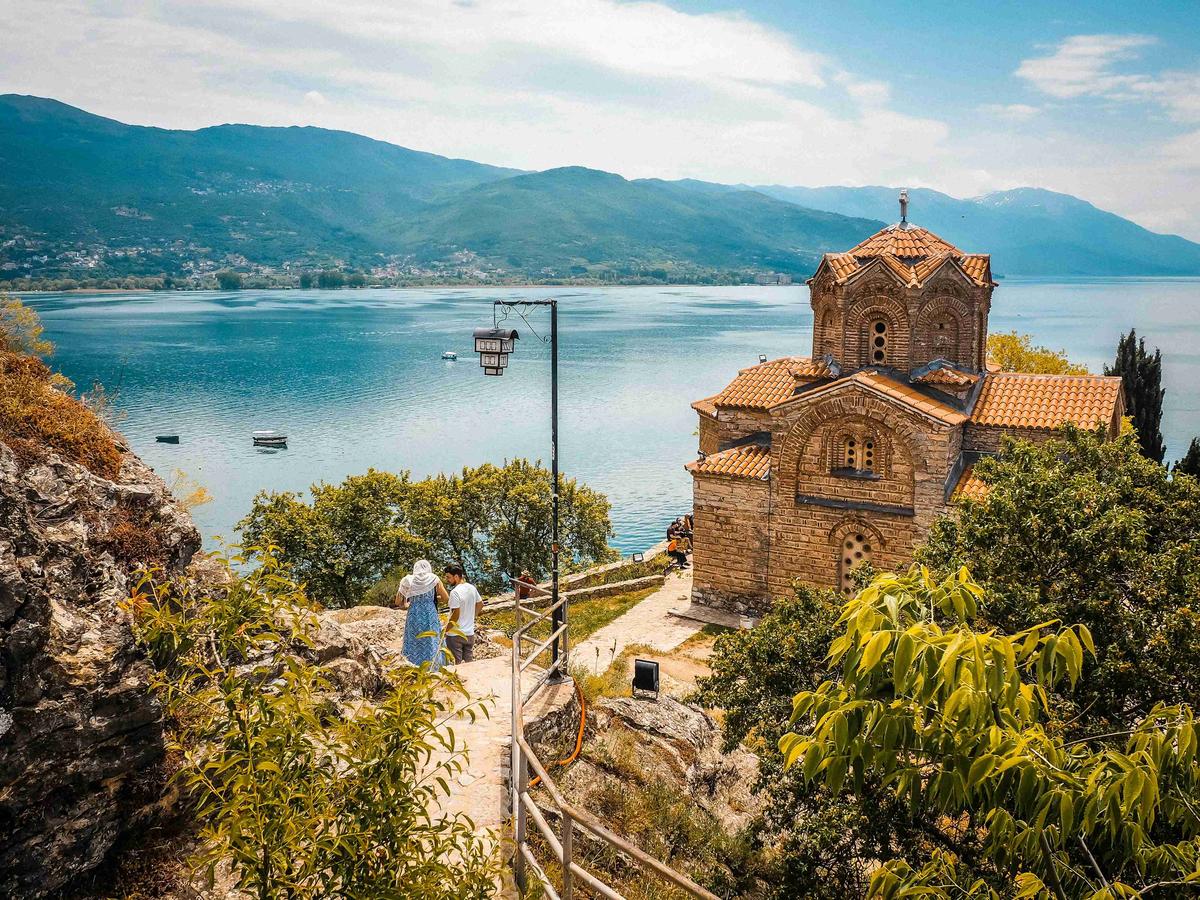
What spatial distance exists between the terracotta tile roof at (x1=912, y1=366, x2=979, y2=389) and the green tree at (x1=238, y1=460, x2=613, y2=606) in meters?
12.5

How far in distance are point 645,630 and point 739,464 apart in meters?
4.67

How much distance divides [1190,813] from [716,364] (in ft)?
293

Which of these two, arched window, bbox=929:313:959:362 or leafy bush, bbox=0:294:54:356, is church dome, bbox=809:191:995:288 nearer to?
arched window, bbox=929:313:959:362

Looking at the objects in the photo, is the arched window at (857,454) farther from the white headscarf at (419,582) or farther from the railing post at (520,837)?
the railing post at (520,837)

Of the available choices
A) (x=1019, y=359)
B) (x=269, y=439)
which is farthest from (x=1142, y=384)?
(x=269, y=439)

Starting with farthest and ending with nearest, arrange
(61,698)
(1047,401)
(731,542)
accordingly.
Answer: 1. (731,542)
2. (1047,401)
3. (61,698)

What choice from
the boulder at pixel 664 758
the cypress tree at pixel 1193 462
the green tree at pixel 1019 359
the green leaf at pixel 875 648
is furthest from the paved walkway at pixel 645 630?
the green tree at pixel 1019 359

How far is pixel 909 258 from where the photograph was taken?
2066 cm

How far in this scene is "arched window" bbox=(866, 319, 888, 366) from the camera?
20391mm

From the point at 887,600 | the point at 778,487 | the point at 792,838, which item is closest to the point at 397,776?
the point at 887,600

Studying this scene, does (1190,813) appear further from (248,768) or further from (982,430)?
(982,430)

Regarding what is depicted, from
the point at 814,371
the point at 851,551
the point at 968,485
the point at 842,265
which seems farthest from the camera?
the point at 814,371

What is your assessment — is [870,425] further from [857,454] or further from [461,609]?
[461,609]

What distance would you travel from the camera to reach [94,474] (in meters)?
7.30
